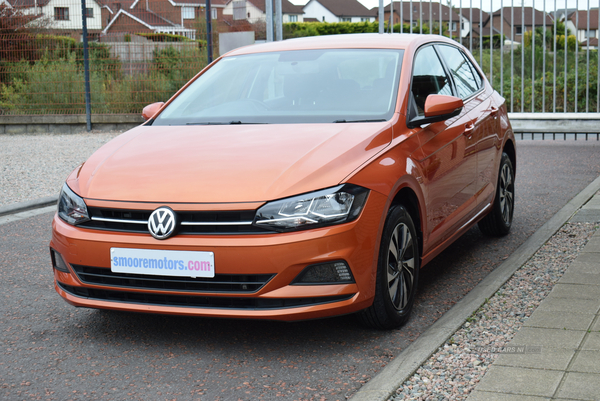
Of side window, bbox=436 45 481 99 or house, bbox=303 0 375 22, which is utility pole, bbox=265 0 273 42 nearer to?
side window, bbox=436 45 481 99

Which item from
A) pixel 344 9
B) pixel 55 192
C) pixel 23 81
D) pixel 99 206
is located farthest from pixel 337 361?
pixel 344 9

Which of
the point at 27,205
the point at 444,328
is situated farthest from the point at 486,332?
the point at 27,205

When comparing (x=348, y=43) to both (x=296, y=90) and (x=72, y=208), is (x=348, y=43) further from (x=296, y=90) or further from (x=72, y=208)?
(x=72, y=208)

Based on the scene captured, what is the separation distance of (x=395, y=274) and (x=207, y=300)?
1009mm

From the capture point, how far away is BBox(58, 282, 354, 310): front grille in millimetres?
3348

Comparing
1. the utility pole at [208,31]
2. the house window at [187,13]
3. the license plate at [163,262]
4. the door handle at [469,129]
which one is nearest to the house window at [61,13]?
the house window at [187,13]

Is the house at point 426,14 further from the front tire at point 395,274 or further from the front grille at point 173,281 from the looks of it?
the front grille at point 173,281

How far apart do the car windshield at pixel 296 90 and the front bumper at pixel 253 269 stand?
0.93 metres

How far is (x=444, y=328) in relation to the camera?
370 centimetres

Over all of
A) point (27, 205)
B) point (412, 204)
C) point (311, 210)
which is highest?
point (311, 210)

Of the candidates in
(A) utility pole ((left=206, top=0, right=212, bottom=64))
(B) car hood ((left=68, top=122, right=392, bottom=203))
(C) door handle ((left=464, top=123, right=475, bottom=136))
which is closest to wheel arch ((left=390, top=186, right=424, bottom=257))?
(B) car hood ((left=68, top=122, right=392, bottom=203))

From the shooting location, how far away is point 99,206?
348cm

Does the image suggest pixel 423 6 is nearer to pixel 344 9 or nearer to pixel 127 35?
pixel 127 35

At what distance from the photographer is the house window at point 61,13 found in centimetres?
1547
